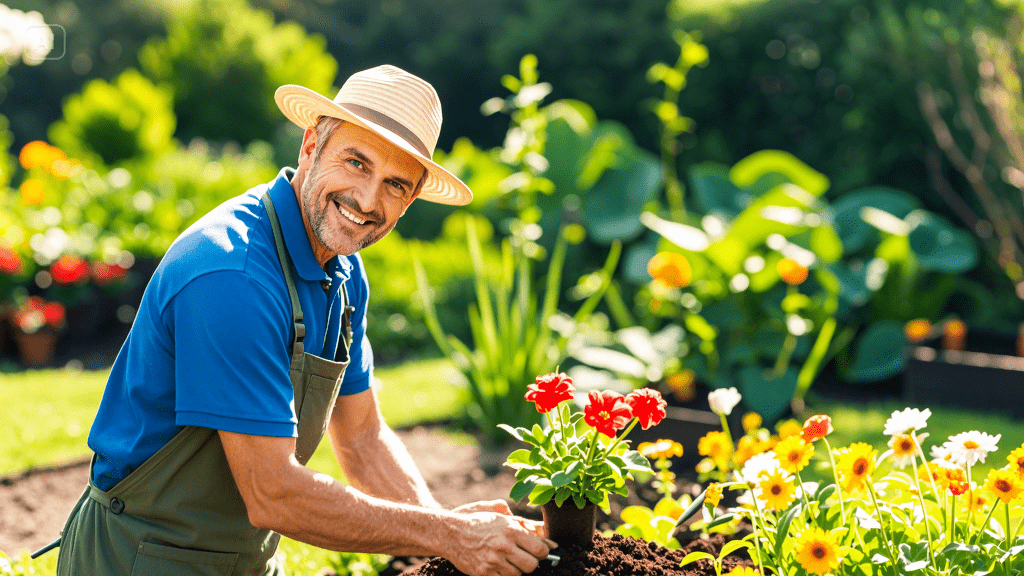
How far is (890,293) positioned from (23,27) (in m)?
5.86

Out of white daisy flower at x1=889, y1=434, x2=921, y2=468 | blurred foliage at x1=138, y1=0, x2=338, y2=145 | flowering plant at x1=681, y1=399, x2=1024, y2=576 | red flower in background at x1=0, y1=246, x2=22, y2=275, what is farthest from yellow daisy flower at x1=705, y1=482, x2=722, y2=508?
blurred foliage at x1=138, y1=0, x2=338, y2=145

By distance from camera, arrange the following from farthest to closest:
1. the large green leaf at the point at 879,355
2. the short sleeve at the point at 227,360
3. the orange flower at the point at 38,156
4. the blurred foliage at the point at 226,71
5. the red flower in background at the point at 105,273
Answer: the blurred foliage at the point at 226,71 → the orange flower at the point at 38,156 → the red flower in background at the point at 105,273 → the large green leaf at the point at 879,355 → the short sleeve at the point at 227,360

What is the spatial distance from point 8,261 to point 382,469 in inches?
178

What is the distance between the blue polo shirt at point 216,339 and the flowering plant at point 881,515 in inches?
36.6

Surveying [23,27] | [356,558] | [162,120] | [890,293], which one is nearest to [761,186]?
[890,293]

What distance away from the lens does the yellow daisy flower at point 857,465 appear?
1.50 m

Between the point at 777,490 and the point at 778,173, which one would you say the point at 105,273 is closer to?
the point at 778,173

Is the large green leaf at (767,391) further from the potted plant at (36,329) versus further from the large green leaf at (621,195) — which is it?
the potted plant at (36,329)

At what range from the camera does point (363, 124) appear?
5.30 ft

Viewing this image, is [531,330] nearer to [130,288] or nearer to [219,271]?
[219,271]

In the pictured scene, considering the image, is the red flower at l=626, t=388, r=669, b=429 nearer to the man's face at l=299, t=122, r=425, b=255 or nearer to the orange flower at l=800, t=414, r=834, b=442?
the orange flower at l=800, t=414, r=834, b=442

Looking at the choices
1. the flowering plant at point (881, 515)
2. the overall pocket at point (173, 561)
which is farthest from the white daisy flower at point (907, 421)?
the overall pocket at point (173, 561)

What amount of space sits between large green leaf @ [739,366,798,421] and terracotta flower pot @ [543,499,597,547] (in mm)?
2081

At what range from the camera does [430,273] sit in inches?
246
